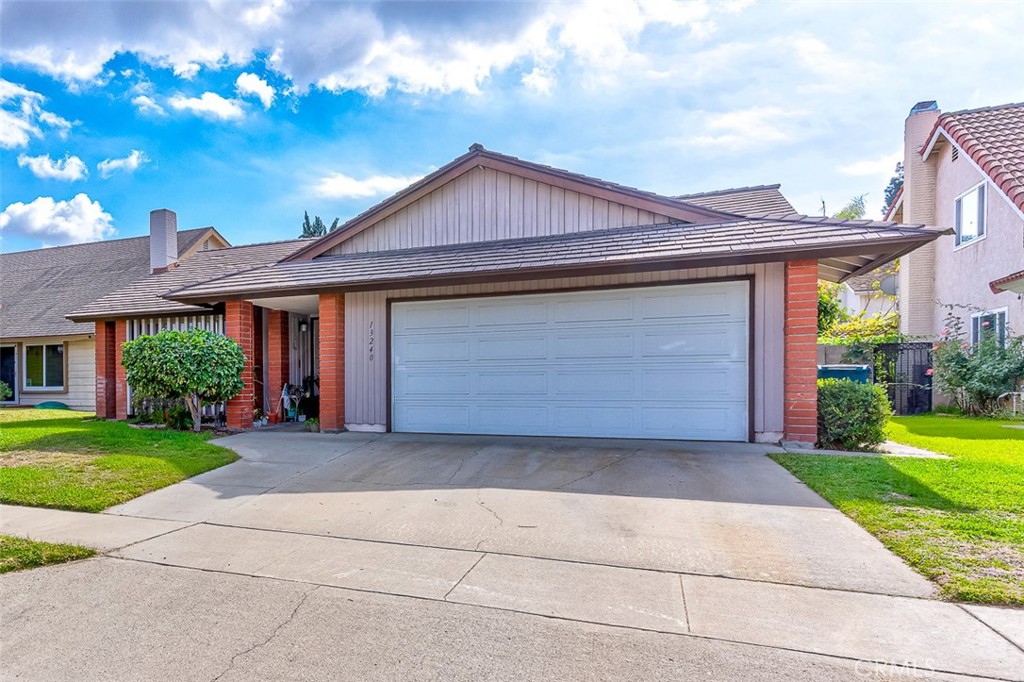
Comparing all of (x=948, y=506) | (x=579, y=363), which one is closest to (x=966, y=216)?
(x=579, y=363)

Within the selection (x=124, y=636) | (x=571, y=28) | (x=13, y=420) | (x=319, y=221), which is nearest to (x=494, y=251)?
(x=571, y=28)

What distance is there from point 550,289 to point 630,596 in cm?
588

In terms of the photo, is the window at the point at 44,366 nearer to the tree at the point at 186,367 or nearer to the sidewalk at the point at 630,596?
the tree at the point at 186,367

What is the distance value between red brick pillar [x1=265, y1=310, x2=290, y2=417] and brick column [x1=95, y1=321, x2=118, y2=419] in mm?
4351

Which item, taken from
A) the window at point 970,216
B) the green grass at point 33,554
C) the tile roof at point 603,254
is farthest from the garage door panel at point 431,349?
the window at point 970,216

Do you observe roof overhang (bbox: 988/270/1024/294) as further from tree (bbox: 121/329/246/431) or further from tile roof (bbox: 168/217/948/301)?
tree (bbox: 121/329/246/431)

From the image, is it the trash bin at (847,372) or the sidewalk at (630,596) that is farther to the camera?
the trash bin at (847,372)

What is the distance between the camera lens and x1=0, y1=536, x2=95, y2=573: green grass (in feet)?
12.4

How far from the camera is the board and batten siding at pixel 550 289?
23.9ft

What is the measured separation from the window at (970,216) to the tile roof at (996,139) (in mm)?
1104

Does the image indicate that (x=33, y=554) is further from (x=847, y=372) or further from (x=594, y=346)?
(x=847, y=372)

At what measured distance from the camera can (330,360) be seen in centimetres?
938

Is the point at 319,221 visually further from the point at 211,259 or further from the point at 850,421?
the point at 850,421

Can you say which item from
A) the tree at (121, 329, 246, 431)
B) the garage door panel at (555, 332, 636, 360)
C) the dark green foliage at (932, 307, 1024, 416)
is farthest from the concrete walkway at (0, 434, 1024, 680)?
the dark green foliage at (932, 307, 1024, 416)
